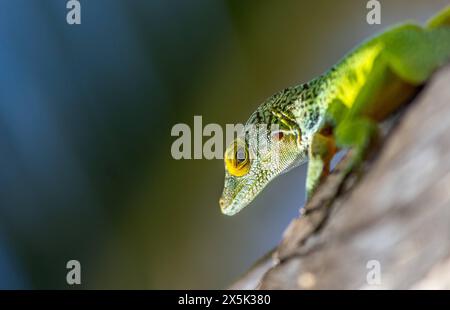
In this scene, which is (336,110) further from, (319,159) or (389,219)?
(389,219)

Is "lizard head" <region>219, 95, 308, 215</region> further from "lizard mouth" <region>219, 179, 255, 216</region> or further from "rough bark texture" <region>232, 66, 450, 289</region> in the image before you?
"rough bark texture" <region>232, 66, 450, 289</region>

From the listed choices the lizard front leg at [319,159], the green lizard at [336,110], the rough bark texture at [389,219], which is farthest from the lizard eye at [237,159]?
the rough bark texture at [389,219]

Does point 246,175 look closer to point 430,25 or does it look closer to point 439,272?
point 430,25

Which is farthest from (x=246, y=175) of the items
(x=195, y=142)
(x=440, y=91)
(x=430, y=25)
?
(x=440, y=91)

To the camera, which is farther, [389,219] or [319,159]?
[319,159]

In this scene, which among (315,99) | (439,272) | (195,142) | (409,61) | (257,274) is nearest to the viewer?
(439,272)

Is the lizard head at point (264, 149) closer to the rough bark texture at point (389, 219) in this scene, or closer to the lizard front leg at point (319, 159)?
the lizard front leg at point (319, 159)

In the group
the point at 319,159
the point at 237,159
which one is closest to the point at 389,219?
the point at 319,159
